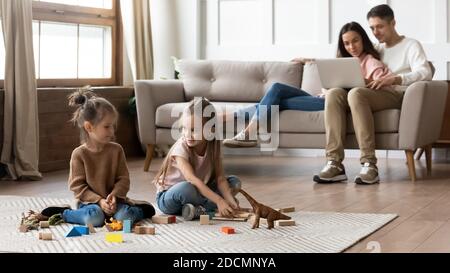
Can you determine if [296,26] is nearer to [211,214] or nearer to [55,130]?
[55,130]

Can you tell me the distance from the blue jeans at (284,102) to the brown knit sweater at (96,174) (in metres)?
1.82

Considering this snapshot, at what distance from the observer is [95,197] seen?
3182 millimetres

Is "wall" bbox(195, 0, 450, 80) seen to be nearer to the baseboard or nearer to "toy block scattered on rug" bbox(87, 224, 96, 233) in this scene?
the baseboard

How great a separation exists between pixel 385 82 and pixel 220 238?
2176mm

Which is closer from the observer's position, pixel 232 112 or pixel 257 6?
pixel 232 112

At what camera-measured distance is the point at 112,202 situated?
10.3 feet

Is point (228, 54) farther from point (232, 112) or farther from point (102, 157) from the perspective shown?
point (102, 157)

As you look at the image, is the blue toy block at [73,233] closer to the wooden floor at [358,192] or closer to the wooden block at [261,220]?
the wooden block at [261,220]

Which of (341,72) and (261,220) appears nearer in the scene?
(261,220)

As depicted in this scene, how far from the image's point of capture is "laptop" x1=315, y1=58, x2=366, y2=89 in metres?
4.72

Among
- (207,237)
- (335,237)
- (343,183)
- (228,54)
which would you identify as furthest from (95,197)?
(228,54)

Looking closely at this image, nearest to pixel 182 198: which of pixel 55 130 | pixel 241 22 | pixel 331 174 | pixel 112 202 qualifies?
pixel 112 202

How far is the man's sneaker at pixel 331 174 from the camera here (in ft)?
15.3
